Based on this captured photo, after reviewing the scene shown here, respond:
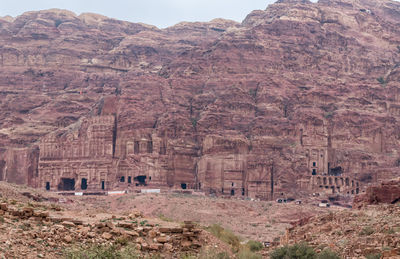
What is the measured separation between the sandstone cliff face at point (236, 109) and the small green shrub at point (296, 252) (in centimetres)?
6595

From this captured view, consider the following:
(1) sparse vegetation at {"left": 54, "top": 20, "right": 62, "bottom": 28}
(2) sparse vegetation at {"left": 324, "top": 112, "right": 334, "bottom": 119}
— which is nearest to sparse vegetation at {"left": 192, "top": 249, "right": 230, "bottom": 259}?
(2) sparse vegetation at {"left": 324, "top": 112, "right": 334, "bottom": 119}

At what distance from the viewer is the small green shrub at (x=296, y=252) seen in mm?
29438

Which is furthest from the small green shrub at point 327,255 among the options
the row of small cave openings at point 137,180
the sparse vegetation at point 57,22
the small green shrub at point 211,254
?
the sparse vegetation at point 57,22

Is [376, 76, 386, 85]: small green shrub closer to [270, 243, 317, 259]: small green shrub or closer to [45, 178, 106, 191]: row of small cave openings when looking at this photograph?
[45, 178, 106, 191]: row of small cave openings

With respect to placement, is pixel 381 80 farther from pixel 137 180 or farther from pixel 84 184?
pixel 84 184

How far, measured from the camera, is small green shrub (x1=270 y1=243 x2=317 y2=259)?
96.6ft

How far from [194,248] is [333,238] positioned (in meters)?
9.47

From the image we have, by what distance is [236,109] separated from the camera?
110 m

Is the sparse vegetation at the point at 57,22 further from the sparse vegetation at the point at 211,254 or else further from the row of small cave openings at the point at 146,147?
the sparse vegetation at the point at 211,254

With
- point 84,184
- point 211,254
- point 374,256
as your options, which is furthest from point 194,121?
point 211,254

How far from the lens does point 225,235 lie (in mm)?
37094

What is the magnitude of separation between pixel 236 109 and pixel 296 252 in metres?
81.1

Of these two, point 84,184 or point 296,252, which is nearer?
point 296,252

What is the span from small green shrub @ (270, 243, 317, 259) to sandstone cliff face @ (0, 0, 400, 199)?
2596 inches
